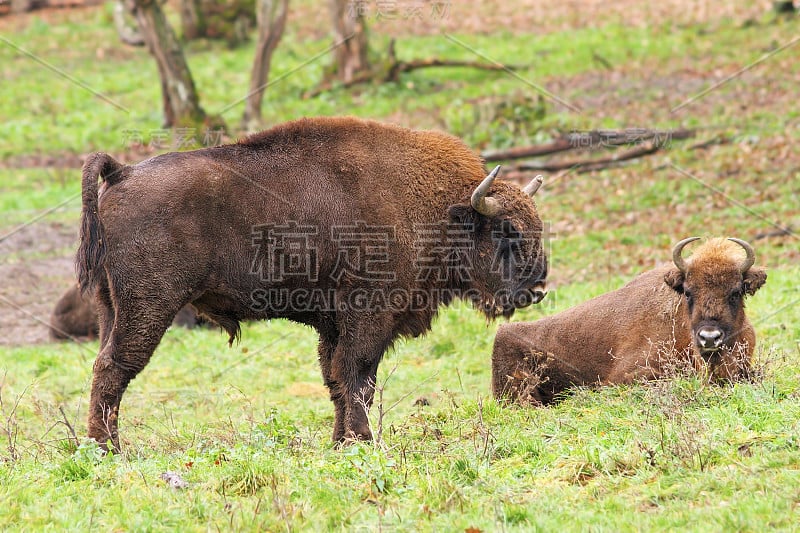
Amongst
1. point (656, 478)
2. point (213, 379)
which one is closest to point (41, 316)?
point (213, 379)

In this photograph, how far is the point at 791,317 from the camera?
10.8 metres

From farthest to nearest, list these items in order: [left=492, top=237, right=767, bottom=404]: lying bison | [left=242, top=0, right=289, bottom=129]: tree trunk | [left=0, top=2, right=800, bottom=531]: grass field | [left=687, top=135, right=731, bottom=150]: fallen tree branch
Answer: [left=242, top=0, right=289, bottom=129]: tree trunk < [left=687, top=135, right=731, bottom=150]: fallen tree branch < [left=492, top=237, right=767, bottom=404]: lying bison < [left=0, top=2, right=800, bottom=531]: grass field

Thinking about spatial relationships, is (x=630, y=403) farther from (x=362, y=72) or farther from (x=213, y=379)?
(x=362, y=72)

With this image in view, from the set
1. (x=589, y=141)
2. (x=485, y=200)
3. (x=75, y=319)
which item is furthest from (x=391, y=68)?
(x=485, y=200)

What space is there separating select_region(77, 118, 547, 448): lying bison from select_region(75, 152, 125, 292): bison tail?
0.04 feet

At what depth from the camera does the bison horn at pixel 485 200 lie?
8672mm

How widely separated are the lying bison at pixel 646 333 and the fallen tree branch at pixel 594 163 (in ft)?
30.1

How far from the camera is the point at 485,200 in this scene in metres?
8.80

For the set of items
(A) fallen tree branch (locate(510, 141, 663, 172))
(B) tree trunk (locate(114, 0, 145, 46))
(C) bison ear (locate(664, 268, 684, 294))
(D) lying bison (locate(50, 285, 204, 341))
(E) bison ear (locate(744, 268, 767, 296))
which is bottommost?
(B) tree trunk (locate(114, 0, 145, 46))

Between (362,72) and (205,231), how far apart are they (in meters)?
18.1

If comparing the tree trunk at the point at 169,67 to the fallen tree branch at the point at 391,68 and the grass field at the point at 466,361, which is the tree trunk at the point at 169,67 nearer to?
the grass field at the point at 466,361

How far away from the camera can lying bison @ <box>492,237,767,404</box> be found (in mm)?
8492

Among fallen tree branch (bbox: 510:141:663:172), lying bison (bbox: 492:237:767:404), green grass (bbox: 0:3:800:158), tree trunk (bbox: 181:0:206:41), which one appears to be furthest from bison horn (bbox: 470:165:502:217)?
tree trunk (bbox: 181:0:206:41)

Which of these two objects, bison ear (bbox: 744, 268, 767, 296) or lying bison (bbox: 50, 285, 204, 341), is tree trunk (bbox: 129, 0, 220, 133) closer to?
lying bison (bbox: 50, 285, 204, 341)
